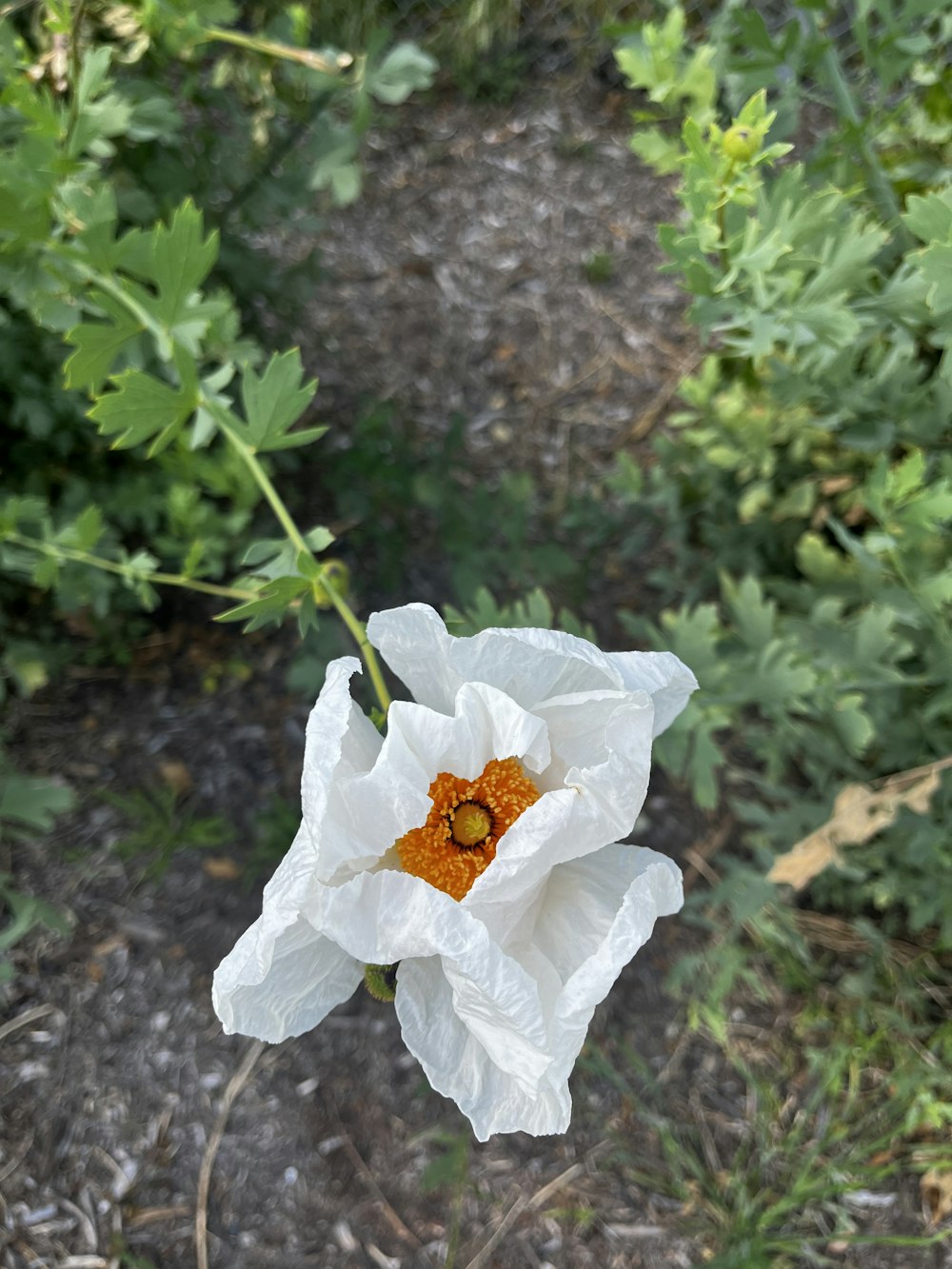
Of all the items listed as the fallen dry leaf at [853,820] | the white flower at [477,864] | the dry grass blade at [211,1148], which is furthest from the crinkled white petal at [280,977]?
the dry grass blade at [211,1148]

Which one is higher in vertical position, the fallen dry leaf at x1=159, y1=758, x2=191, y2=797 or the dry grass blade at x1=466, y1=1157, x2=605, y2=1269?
the fallen dry leaf at x1=159, y1=758, x2=191, y2=797

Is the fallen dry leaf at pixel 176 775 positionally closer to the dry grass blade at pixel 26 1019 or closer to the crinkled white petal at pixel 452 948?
the dry grass blade at pixel 26 1019

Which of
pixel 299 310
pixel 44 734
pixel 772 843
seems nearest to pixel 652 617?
pixel 772 843

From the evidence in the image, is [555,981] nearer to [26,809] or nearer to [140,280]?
[26,809]

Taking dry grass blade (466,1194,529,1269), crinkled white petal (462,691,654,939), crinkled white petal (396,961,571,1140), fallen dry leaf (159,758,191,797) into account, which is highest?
crinkled white petal (462,691,654,939)

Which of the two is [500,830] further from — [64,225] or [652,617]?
[652,617]

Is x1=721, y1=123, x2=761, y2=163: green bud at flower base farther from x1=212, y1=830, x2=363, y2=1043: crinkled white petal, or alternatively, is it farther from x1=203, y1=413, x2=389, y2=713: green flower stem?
x1=212, y1=830, x2=363, y2=1043: crinkled white petal

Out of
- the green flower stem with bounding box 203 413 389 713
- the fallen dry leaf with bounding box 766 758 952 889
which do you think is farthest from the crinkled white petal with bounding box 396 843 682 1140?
the fallen dry leaf with bounding box 766 758 952 889
